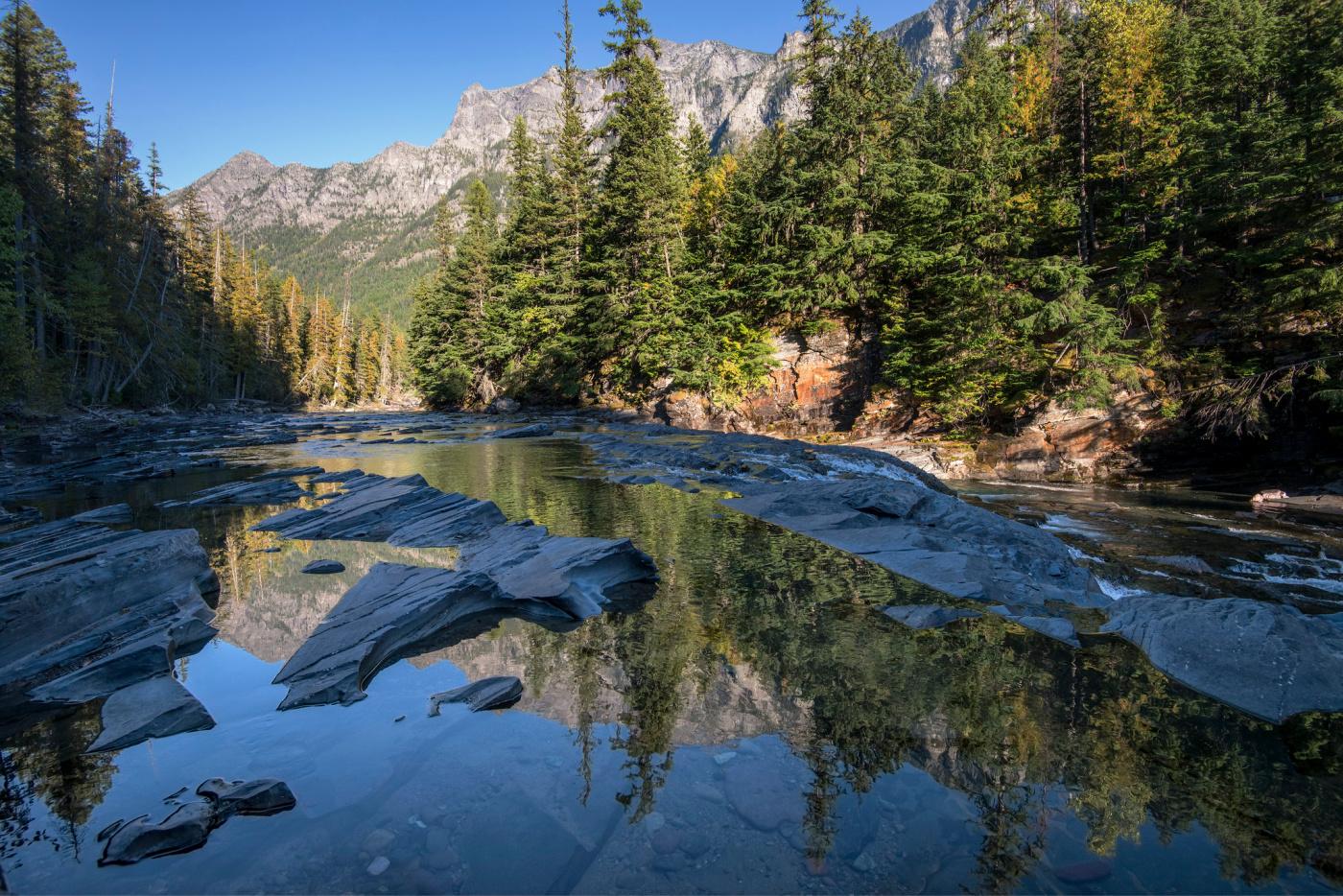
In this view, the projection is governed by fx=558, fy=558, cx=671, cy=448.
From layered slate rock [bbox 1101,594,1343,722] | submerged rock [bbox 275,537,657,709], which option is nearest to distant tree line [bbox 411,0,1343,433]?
layered slate rock [bbox 1101,594,1343,722]

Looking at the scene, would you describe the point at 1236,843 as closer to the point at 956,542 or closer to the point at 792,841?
the point at 792,841

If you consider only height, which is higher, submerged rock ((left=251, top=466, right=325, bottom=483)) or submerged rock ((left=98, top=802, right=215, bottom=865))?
submerged rock ((left=98, top=802, right=215, bottom=865))

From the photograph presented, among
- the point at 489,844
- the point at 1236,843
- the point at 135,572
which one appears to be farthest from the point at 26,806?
the point at 1236,843

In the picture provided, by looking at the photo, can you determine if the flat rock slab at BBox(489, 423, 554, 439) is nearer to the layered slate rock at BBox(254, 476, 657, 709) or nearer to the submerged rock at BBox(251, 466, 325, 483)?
the submerged rock at BBox(251, 466, 325, 483)

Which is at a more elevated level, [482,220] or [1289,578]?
[482,220]

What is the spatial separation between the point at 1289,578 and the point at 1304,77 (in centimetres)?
2422

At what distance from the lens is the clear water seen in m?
2.55

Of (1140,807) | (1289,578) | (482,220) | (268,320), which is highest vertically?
(482,220)

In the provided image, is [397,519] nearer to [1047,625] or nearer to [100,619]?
[100,619]

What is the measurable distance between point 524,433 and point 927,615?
→ 21813 mm

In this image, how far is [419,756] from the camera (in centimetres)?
339

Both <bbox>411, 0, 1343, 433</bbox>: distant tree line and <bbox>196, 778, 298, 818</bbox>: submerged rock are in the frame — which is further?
<bbox>411, 0, 1343, 433</bbox>: distant tree line

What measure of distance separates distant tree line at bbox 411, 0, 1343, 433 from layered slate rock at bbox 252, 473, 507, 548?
62.1 ft

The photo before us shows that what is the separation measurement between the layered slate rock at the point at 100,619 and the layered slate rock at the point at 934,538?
23.2 ft
